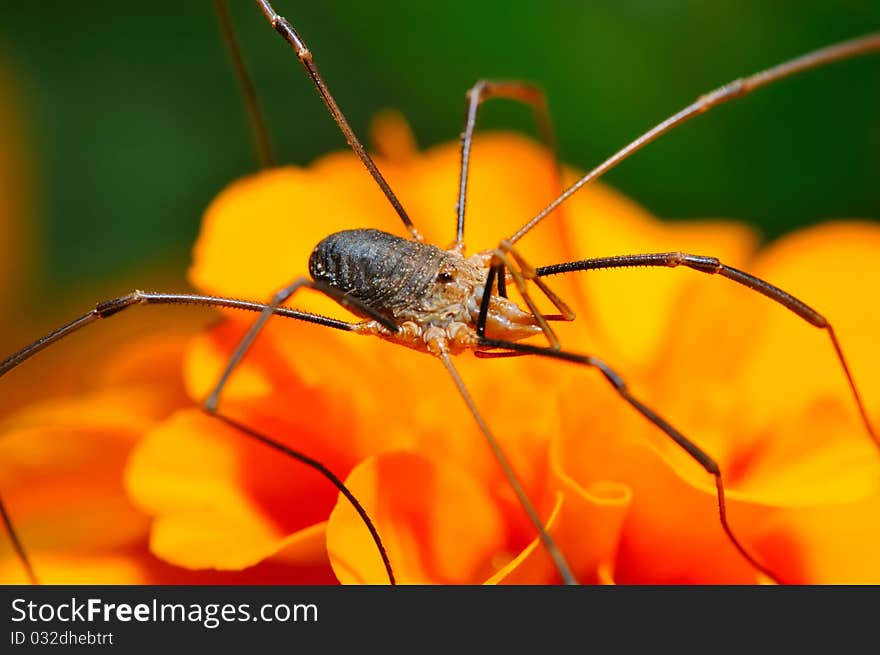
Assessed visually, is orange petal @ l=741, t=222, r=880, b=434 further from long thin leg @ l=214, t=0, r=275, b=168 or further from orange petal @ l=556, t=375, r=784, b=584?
long thin leg @ l=214, t=0, r=275, b=168

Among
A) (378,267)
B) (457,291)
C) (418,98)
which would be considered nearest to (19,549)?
(378,267)

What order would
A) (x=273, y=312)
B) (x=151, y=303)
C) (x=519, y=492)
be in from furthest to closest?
(x=151, y=303) < (x=273, y=312) < (x=519, y=492)

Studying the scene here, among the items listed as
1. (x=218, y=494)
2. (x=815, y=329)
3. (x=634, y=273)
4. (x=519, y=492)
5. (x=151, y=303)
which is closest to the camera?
(x=519, y=492)

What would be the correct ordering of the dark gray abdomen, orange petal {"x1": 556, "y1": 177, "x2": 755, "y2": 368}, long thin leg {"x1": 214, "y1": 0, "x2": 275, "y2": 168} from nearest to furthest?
1. the dark gray abdomen
2. orange petal {"x1": 556, "y1": 177, "x2": 755, "y2": 368}
3. long thin leg {"x1": 214, "y1": 0, "x2": 275, "y2": 168}

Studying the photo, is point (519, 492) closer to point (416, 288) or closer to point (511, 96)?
point (416, 288)

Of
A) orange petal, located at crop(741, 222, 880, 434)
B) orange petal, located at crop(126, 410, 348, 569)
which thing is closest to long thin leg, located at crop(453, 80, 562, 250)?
orange petal, located at crop(741, 222, 880, 434)

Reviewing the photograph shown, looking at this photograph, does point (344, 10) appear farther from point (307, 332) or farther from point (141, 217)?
point (307, 332)
